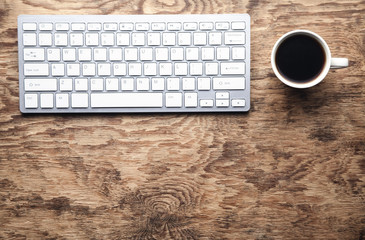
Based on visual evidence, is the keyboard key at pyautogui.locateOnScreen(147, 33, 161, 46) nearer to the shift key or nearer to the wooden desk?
the wooden desk

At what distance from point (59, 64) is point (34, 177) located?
0.26m

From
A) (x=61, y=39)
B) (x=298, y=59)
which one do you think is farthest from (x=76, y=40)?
(x=298, y=59)

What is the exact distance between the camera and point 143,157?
726mm

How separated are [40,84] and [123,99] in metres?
0.18

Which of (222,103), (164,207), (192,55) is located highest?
(192,55)

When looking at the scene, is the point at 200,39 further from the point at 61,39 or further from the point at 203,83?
the point at 61,39

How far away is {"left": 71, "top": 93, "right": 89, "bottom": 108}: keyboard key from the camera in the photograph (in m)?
0.70

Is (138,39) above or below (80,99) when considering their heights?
above

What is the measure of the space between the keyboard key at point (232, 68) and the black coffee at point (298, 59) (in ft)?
0.24

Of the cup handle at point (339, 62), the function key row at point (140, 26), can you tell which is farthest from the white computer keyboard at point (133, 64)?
the cup handle at point (339, 62)

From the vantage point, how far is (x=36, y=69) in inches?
27.8

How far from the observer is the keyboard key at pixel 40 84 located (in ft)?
2.31

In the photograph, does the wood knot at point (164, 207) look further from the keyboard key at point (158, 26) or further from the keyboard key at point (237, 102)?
the keyboard key at point (158, 26)

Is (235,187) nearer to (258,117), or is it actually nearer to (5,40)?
(258,117)
